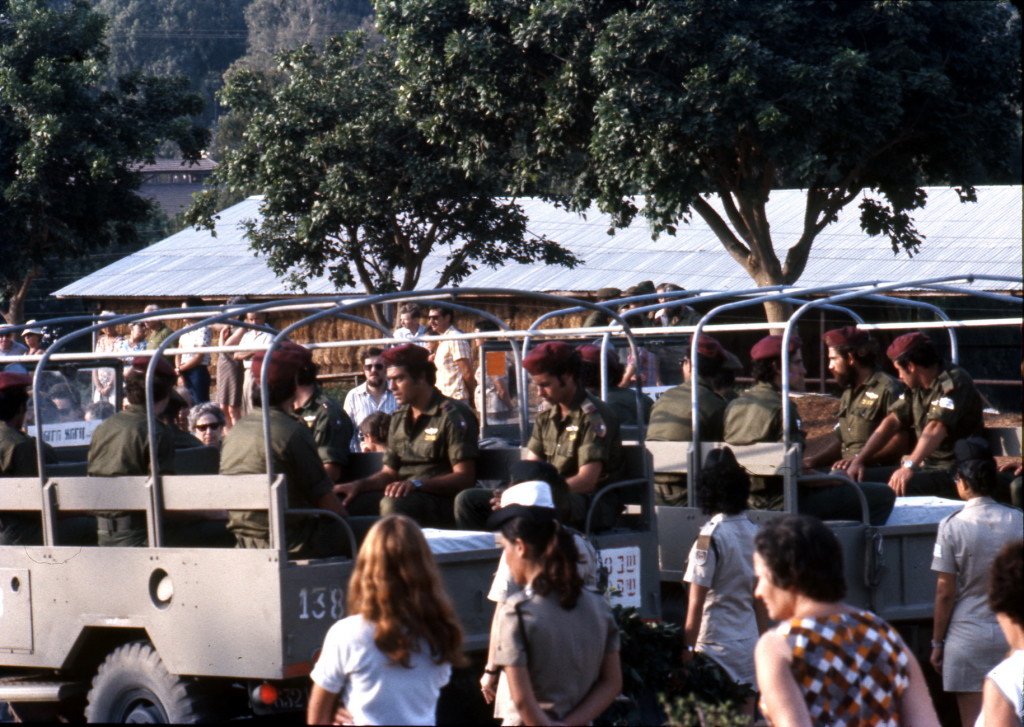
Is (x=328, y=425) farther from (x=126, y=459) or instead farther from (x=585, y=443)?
(x=585, y=443)

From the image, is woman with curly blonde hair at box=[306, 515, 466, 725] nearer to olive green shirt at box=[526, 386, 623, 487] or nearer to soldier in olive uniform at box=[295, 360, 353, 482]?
olive green shirt at box=[526, 386, 623, 487]

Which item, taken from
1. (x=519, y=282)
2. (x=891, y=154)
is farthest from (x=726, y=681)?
(x=519, y=282)

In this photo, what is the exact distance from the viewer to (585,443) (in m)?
7.65

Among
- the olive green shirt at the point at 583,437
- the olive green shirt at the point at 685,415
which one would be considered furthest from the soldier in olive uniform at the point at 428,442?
the olive green shirt at the point at 685,415

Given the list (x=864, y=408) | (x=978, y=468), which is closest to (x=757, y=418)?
(x=864, y=408)

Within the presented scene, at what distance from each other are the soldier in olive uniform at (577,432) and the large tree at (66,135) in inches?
710

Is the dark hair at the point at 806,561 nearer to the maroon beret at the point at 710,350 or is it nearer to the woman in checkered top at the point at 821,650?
the woman in checkered top at the point at 821,650

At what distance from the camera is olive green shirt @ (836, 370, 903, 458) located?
9.27 m

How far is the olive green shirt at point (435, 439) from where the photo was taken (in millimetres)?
7957

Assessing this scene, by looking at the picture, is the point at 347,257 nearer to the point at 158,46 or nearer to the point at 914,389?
the point at 914,389

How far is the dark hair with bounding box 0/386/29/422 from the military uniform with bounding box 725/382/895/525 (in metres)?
3.83

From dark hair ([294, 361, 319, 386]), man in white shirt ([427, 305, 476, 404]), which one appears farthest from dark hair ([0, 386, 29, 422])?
man in white shirt ([427, 305, 476, 404])

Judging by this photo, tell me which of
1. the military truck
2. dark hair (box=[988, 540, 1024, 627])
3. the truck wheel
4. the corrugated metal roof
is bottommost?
the truck wheel

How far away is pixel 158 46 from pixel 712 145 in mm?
55225
